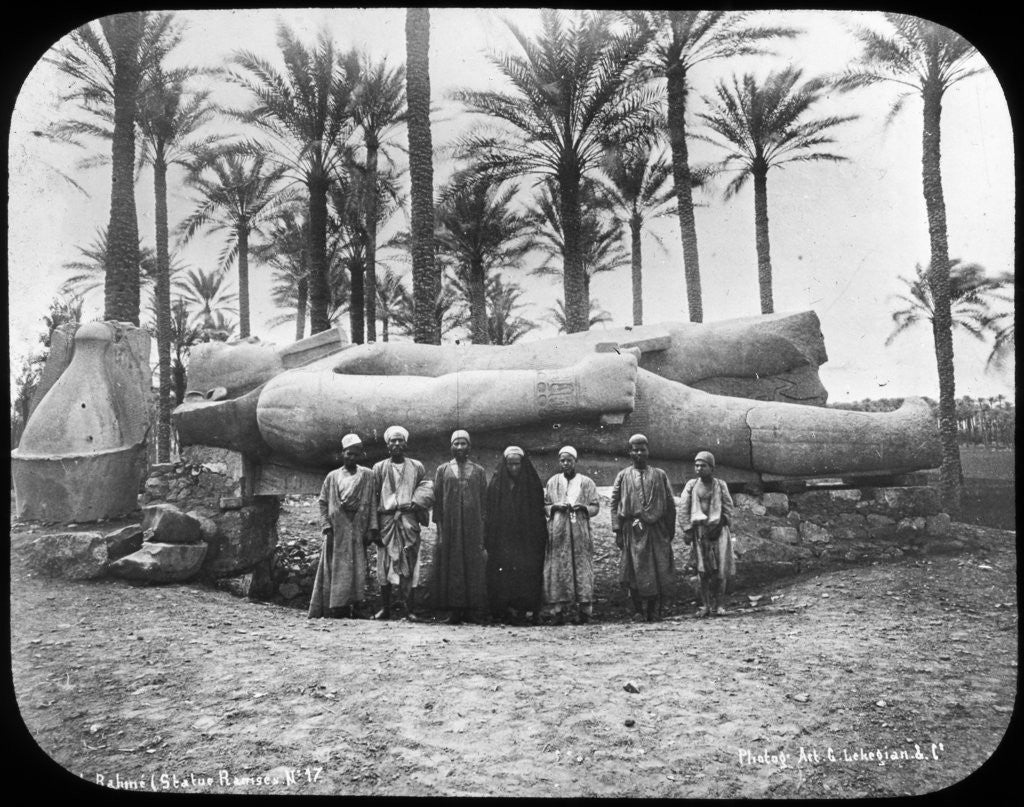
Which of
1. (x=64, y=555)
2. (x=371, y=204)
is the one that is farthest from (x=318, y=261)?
(x=64, y=555)

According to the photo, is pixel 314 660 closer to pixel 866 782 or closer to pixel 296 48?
pixel 866 782

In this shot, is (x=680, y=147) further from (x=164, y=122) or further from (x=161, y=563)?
(x=161, y=563)

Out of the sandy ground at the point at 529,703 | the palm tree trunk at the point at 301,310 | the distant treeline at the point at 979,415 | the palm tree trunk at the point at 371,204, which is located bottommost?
the sandy ground at the point at 529,703

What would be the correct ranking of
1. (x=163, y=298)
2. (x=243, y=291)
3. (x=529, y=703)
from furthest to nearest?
(x=163, y=298)
(x=243, y=291)
(x=529, y=703)

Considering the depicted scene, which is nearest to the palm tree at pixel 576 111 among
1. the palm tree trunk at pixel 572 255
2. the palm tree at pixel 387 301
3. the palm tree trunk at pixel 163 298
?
the palm tree trunk at pixel 572 255

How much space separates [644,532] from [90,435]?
421cm

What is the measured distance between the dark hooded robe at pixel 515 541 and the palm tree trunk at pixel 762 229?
242 cm

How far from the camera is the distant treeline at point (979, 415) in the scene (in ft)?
13.5

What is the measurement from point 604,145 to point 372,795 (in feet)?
22.7

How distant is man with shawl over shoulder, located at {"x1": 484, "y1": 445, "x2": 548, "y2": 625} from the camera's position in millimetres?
4465

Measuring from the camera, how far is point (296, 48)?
4605 mm

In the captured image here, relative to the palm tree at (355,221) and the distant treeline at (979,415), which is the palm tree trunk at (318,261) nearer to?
the palm tree at (355,221)

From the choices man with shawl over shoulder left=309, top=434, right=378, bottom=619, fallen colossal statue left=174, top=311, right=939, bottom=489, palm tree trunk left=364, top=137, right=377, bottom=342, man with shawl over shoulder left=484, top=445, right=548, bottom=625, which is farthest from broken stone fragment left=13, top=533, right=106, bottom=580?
palm tree trunk left=364, top=137, right=377, bottom=342

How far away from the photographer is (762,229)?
491 cm
